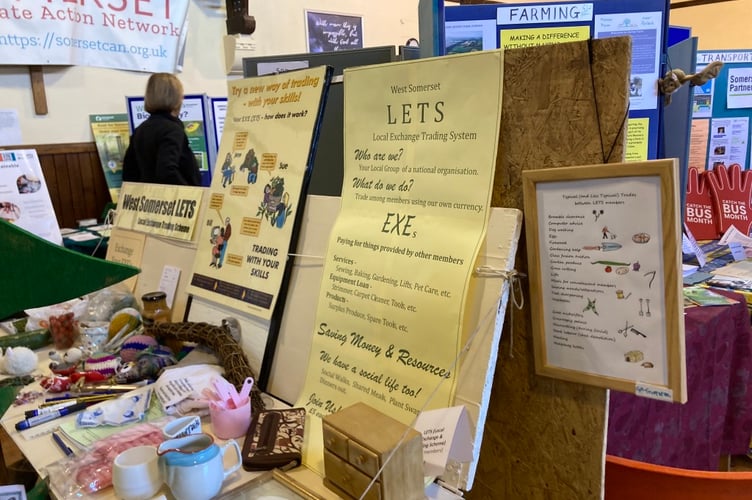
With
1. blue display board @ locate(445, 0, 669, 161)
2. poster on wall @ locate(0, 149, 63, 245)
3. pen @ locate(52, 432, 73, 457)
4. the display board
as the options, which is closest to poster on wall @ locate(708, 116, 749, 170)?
blue display board @ locate(445, 0, 669, 161)

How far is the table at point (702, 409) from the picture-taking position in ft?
4.45

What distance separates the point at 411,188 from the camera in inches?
37.9

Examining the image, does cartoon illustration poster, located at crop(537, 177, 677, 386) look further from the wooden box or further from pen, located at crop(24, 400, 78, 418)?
pen, located at crop(24, 400, 78, 418)

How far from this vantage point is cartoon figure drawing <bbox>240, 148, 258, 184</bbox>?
130 centimetres

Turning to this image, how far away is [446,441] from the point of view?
77cm

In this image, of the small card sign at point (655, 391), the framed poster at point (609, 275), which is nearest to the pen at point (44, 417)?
the framed poster at point (609, 275)

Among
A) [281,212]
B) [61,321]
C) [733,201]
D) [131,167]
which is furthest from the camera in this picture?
[131,167]

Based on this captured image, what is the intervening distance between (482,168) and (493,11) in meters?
0.87

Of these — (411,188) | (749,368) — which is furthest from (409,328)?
(749,368)

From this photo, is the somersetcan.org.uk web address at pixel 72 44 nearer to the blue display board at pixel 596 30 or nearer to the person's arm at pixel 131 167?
the person's arm at pixel 131 167

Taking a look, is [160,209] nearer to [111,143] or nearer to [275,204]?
[275,204]

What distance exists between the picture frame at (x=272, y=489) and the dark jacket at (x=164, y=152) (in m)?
2.19

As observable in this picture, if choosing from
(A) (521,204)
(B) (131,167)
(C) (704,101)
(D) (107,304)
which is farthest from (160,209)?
(C) (704,101)

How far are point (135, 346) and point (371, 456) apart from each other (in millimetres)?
837
